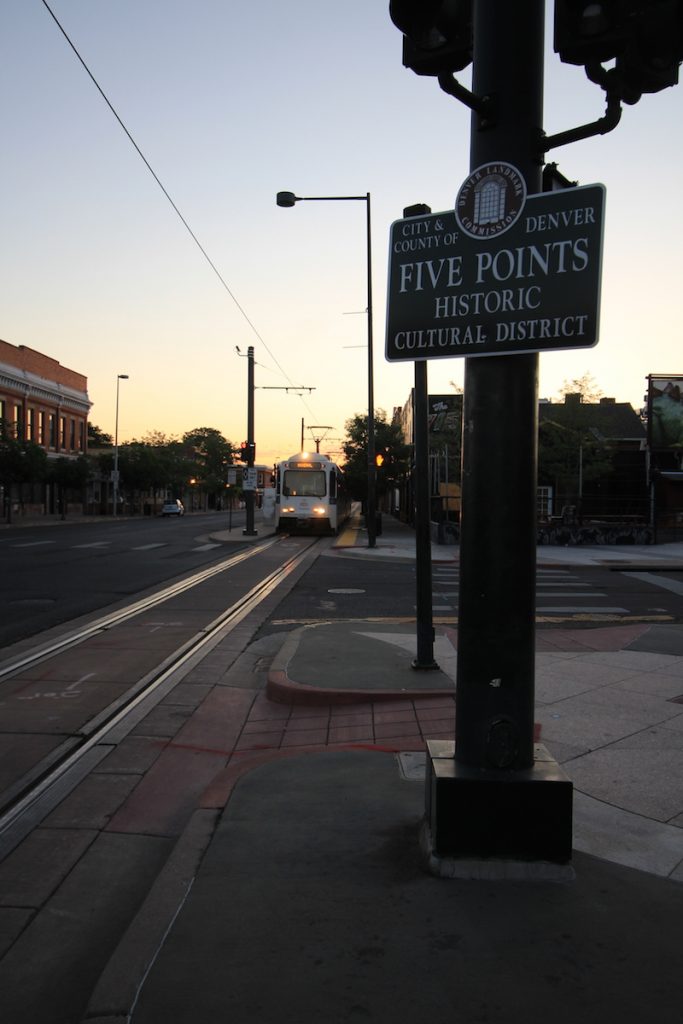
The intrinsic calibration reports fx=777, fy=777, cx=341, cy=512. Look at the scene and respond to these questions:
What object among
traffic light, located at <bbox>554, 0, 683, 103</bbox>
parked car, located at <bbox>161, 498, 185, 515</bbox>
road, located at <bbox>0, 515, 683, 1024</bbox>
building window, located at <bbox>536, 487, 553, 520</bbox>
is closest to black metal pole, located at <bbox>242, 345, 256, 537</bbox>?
building window, located at <bbox>536, 487, 553, 520</bbox>

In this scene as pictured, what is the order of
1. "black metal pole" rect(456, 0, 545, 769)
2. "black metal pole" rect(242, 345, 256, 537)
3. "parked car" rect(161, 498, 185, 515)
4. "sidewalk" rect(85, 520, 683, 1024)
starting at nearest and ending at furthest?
"sidewalk" rect(85, 520, 683, 1024), "black metal pole" rect(456, 0, 545, 769), "black metal pole" rect(242, 345, 256, 537), "parked car" rect(161, 498, 185, 515)

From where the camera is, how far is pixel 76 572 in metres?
16.5

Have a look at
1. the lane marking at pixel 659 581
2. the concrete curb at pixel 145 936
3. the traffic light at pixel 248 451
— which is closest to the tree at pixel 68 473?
the traffic light at pixel 248 451

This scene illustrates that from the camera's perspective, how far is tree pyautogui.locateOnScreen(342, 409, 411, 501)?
41.2 metres

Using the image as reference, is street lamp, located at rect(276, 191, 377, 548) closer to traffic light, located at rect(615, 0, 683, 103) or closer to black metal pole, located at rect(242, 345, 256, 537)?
black metal pole, located at rect(242, 345, 256, 537)

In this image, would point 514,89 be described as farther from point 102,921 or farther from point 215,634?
point 215,634

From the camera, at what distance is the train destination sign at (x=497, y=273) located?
313 centimetres

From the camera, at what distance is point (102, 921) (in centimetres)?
318

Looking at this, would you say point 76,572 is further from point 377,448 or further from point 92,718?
point 377,448

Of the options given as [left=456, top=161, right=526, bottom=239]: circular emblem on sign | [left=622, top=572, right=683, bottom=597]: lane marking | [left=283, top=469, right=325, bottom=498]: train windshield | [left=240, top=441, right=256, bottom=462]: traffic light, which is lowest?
[left=622, top=572, right=683, bottom=597]: lane marking

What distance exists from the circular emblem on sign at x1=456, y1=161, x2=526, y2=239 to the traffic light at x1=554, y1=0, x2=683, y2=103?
0.56 meters

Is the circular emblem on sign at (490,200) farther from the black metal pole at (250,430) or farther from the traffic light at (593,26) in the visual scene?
the black metal pole at (250,430)

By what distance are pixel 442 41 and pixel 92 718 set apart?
5.12 metres

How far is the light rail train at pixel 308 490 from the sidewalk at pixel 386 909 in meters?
26.5
